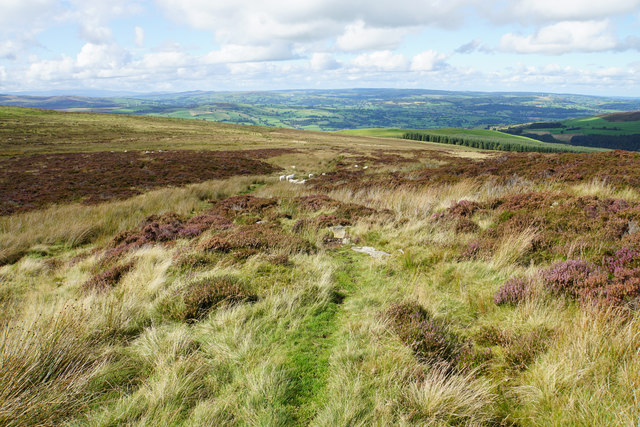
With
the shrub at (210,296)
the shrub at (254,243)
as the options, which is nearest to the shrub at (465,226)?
the shrub at (254,243)

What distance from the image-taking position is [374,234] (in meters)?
8.20

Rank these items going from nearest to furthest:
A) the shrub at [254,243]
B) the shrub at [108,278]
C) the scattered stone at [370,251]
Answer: the shrub at [108,278] < the scattered stone at [370,251] < the shrub at [254,243]

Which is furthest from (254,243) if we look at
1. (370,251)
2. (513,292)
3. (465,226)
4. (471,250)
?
A: (465,226)

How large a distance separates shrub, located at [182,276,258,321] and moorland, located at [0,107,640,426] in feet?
0.09

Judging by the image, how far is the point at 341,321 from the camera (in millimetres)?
4430

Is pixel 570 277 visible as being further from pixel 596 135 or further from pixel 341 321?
pixel 596 135

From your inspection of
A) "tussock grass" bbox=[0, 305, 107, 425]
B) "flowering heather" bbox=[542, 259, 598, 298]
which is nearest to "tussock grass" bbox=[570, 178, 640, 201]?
"flowering heather" bbox=[542, 259, 598, 298]

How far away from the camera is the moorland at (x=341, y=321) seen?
275 centimetres

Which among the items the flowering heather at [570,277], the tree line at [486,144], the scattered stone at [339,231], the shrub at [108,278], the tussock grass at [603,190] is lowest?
Answer: the tree line at [486,144]

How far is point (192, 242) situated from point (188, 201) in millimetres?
7255

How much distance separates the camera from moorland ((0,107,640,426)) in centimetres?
275

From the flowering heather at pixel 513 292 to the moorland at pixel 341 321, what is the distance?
26mm

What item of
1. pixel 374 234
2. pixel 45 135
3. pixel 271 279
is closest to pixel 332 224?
pixel 374 234

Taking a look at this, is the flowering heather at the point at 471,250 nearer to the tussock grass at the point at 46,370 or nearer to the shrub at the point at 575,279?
the shrub at the point at 575,279
